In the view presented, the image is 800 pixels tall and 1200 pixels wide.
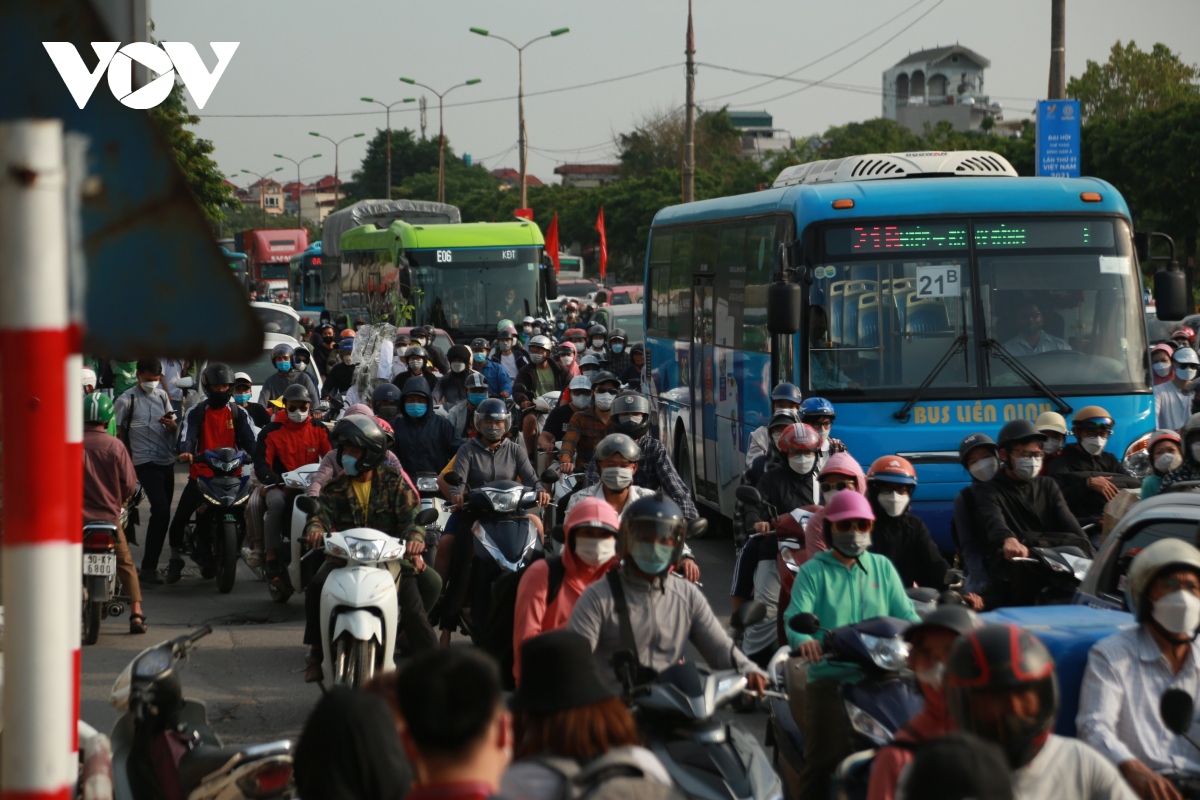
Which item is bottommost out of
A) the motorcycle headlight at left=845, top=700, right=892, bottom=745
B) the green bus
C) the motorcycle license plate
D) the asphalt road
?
the asphalt road

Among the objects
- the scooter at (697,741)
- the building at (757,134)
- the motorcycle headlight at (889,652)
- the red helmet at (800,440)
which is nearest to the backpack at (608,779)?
the scooter at (697,741)

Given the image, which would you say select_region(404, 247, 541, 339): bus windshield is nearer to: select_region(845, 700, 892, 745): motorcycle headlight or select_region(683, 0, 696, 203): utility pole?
select_region(683, 0, 696, 203): utility pole

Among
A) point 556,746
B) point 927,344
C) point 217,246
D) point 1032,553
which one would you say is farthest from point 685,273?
point 217,246

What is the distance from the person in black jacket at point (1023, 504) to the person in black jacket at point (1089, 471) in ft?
4.43

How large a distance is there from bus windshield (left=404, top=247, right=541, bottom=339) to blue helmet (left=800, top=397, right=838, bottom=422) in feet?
53.8

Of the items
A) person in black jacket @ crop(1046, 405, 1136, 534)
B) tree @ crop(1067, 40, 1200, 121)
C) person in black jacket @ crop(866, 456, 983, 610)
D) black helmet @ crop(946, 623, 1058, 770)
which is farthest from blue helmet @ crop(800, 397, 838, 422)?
tree @ crop(1067, 40, 1200, 121)

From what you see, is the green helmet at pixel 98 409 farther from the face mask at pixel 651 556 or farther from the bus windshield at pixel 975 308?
the face mask at pixel 651 556

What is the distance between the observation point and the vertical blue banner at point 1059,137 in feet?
61.8

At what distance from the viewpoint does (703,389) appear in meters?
15.0

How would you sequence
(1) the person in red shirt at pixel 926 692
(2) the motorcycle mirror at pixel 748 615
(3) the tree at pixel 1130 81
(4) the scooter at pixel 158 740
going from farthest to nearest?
(3) the tree at pixel 1130 81, (2) the motorcycle mirror at pixel 748 615, (4) the scooter at pixel 158 740, (1) the person in red shirt at pixel 926 692

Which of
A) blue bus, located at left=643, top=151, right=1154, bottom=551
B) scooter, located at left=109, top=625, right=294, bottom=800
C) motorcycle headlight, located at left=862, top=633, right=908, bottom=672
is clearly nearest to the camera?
scooter, located at left=109, top=625, right=294, bottom=800

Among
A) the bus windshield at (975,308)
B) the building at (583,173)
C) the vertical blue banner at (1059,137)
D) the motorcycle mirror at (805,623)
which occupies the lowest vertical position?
the motorcycle mirror at (805,623)

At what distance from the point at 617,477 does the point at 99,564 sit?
12.0ft

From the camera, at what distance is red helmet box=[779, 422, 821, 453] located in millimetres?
9219
